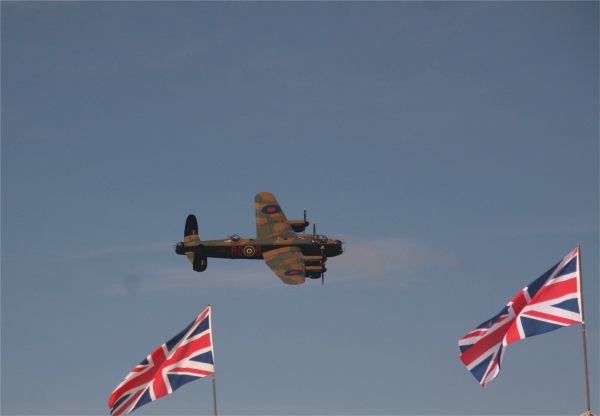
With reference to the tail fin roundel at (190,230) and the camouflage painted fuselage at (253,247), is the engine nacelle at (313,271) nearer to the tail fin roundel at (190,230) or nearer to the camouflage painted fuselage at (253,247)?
the camouflage painted fuselage at (253,247)

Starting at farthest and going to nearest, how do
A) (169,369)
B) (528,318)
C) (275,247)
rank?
(275,247) < (169,369) < (528,318)

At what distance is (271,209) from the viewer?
134m

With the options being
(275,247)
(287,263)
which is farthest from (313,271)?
(275,247)

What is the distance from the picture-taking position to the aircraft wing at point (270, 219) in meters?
131

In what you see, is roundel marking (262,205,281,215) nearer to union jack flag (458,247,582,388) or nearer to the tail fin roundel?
the tail fin roundel

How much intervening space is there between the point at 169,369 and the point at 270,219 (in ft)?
260

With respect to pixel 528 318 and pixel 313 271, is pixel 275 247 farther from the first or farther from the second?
pixel 528 318

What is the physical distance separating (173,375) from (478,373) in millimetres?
14738

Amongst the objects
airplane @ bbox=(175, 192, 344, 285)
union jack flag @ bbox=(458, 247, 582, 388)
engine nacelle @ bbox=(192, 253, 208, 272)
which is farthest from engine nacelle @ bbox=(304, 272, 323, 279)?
union jack flag @ bbox=(458, 247, 582, 388)

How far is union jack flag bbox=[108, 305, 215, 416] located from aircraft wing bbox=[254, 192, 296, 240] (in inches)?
2914

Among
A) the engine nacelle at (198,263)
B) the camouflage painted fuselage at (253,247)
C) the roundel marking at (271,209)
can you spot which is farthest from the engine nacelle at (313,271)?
the engine nacelle at (198,263)

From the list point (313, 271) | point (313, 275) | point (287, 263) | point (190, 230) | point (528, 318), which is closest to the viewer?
point (528, 318)

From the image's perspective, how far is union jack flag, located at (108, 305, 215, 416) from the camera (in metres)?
53.6

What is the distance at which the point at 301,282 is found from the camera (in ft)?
395
